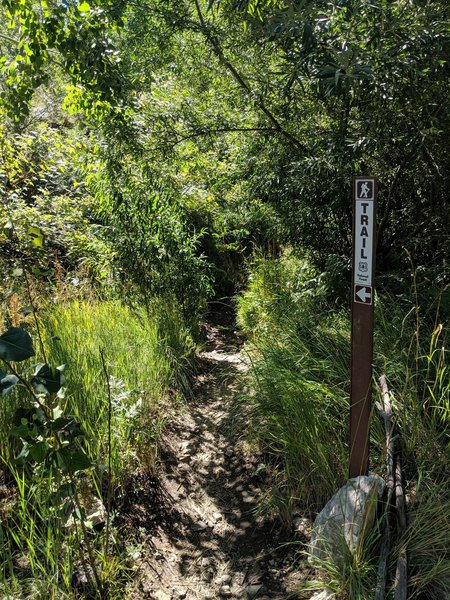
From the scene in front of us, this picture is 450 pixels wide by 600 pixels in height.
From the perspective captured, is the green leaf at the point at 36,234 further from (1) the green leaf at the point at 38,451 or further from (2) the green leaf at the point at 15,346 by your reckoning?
(1) the green leaf at the point at 38,451

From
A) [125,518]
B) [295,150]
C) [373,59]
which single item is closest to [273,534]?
[125,518]

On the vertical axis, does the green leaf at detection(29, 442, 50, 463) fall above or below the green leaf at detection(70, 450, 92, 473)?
above

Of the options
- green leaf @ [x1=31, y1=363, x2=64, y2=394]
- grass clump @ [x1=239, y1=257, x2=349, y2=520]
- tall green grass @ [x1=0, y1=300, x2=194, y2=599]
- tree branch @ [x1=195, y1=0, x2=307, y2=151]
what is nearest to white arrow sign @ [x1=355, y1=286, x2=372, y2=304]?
grass clump @ [x1=239, y1=257, x2=349, y2=520]

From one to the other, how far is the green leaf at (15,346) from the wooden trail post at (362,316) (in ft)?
4.58

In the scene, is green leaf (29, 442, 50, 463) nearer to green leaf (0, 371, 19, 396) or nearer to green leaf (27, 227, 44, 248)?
green leaf (0, 371, 19, 396)

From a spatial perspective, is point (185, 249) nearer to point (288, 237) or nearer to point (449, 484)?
point (288, 237)

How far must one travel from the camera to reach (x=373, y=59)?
2.56 metres

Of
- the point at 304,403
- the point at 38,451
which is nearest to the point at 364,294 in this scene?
the point at 304,403

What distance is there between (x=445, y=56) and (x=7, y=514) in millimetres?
3415

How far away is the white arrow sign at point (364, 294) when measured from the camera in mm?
2193

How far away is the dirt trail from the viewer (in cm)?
250

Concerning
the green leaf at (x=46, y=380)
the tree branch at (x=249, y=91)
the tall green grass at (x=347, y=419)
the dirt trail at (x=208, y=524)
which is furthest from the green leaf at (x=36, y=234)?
the tree branch at (x=249, y=91)

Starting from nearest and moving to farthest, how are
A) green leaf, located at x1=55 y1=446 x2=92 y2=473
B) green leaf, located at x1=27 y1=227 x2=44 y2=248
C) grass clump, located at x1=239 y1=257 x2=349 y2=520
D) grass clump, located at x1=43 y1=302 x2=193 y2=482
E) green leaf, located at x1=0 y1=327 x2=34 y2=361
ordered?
green leaf, located at x1=0 y1=327 x2=34 y2=361 < green leaf, located at x1=55 y1=446 x2=92 y2=473 < green leaf, located at x1=27 y1=227 x2=44 y2=248 < grass clump, located at x1=239 y1=257 x2=349 y2=520 < grass clump, located at x1=43 y1=302 x2=193 y2=482

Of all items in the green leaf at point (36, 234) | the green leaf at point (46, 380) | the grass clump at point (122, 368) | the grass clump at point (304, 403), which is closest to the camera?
the green leaf at point (46, 380)
